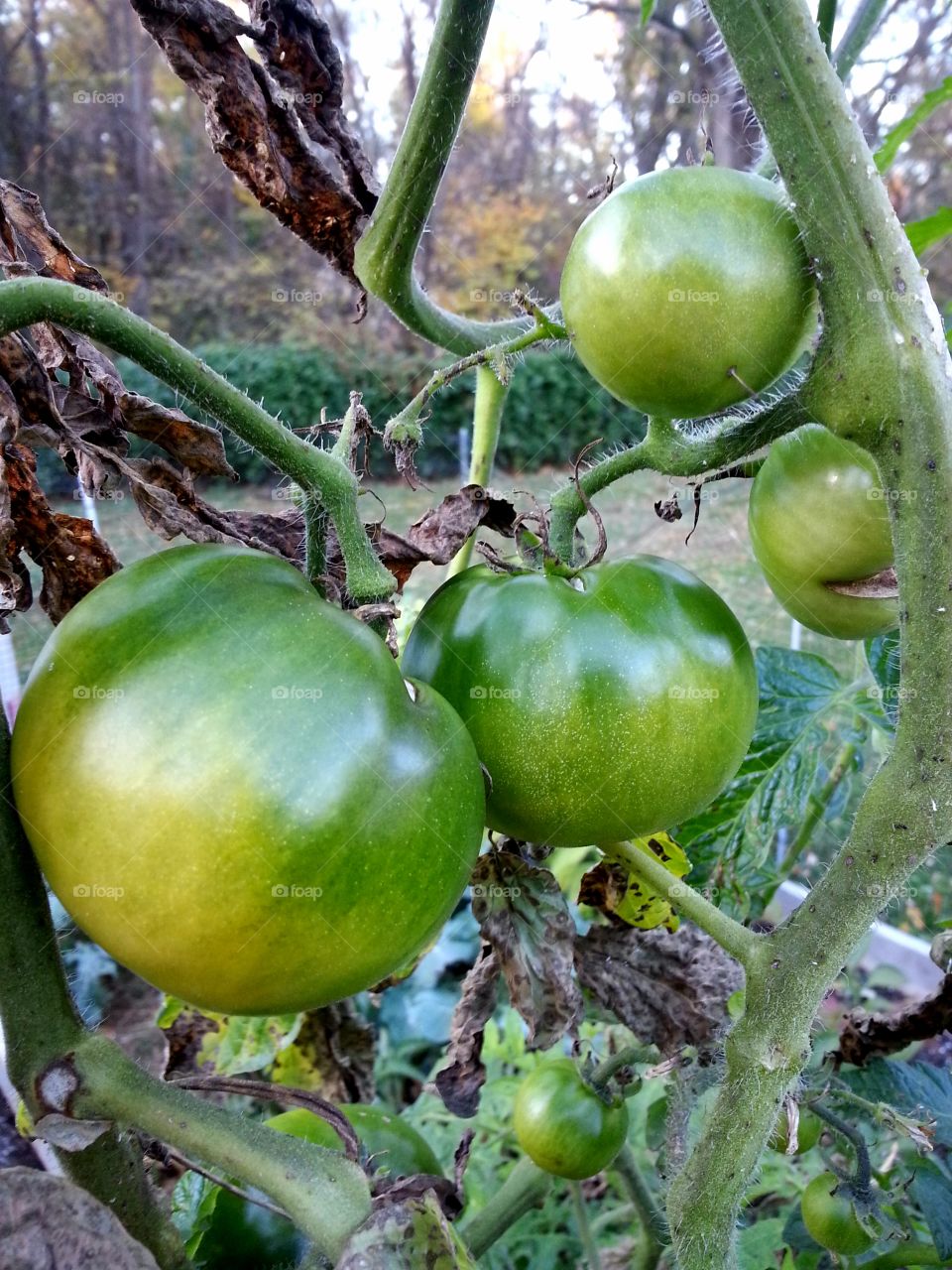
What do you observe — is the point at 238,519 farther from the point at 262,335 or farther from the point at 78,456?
the point at 262,335

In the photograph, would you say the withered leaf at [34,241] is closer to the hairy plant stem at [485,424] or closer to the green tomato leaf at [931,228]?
the hairy plant stem at [485,424]

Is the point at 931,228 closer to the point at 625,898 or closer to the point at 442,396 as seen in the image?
the point at 625,898

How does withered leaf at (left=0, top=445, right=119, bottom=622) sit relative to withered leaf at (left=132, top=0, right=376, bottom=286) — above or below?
below

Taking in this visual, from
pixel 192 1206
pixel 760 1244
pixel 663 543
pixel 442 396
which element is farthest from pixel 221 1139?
pixel 442 396

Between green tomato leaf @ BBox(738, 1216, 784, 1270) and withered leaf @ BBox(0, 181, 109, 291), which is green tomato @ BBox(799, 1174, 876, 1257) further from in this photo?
withered leaf @ BBox(0, 181, 109, 291)

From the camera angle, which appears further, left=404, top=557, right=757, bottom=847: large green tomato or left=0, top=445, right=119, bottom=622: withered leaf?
left=404, top=557, right=757, bottom=847: large green tomato

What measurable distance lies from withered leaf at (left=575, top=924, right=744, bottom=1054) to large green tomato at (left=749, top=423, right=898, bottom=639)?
0.40 metres

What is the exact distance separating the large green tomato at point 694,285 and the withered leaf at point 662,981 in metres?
A: 0.63

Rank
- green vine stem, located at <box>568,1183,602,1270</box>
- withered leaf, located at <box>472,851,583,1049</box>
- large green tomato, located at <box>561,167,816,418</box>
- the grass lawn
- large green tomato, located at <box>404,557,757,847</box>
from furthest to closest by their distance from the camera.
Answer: the grass lawn, green vine stem, located at <box>568,1183,602,1270</box>, withered leaf, located at <box>472,851,583,1049</box>, large green tomato, located at <box>404,557,757,847</box>, large green tomato, located at <box>561,167,816,418</box>

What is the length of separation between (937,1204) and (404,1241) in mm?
748

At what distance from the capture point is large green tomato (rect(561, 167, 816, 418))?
0.68 m

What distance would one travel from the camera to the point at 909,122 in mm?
1247

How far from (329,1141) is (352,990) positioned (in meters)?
0.53

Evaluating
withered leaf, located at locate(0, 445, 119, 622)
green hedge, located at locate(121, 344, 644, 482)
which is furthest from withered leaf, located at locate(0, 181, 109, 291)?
green hedge, located at locate(121, 344, 644, 482)
